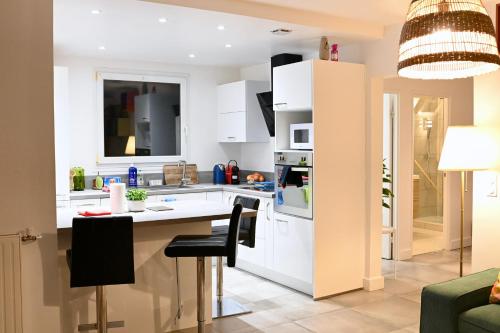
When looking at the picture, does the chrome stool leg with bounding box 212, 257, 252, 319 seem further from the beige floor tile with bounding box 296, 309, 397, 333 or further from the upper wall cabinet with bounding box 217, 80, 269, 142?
the upper wall cabinet with bounding box 217, 80, 269, 142

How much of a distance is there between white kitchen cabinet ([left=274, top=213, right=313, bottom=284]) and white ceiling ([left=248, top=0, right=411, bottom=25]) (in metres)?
1.88

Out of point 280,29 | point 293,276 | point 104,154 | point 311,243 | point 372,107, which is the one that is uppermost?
point 280,29

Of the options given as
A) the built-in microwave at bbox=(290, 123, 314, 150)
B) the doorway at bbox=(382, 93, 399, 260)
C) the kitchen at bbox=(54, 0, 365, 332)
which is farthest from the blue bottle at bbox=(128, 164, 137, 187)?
the doorway at bbox=(382, 93, 399, 260)

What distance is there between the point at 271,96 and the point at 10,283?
3564 mm

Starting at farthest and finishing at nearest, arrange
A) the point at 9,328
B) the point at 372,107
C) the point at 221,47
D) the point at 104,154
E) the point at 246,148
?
the point at 246,148, the point at 104,154, the point at 221,47, the point at 372,107, the point at 9,328

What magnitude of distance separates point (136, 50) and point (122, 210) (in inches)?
92.5

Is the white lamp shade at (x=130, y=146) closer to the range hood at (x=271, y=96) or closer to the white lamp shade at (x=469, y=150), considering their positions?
the range hood at (x=271, y=96)

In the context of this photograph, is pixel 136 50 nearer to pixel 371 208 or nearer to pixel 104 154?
pixel 104 154

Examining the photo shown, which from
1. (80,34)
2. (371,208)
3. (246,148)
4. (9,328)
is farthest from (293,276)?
(80,34)

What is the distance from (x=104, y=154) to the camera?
20.0ft

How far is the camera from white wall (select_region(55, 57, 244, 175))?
589cm

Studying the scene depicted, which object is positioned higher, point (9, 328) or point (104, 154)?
point (104, 154)

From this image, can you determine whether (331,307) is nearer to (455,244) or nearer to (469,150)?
(469,150)

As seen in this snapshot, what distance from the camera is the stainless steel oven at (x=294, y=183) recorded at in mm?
4766
